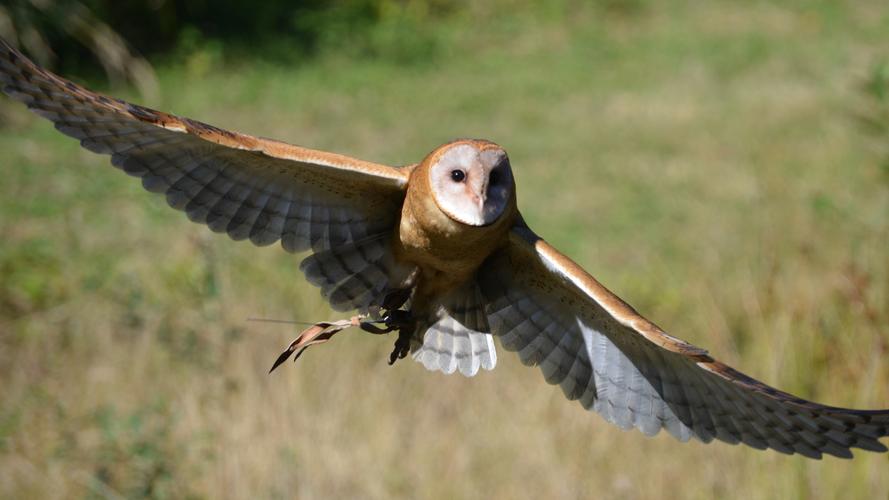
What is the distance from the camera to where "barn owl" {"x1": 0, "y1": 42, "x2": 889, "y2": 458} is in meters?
2.48

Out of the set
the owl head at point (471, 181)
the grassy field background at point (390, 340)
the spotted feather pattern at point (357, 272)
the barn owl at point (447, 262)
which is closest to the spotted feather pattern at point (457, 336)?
the barn owl at point (447, 262)

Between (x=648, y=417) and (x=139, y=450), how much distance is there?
1910 millimetres

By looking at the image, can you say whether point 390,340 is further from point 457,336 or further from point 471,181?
point 471,181

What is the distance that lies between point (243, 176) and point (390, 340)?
8.67 feet

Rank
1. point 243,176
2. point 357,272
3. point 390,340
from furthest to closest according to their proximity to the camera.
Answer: point 390,340
point 357,272
point 243,176

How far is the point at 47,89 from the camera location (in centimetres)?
244

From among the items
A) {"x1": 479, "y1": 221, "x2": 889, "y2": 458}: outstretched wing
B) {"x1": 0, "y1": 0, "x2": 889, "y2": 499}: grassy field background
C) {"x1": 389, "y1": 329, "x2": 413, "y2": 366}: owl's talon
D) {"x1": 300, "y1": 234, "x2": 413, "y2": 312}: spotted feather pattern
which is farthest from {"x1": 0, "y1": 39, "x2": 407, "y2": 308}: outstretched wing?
{"x1": 0, "y1": 0, "x2": 889, "y2": 499}: grassy field background

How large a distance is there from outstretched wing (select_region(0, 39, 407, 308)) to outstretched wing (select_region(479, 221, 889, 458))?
1.13 feet

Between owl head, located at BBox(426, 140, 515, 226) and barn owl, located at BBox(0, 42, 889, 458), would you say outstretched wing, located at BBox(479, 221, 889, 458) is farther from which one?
owl head, located at BBox(426, 140, 515, 226)

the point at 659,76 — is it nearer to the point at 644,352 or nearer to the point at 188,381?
the point at 188,381

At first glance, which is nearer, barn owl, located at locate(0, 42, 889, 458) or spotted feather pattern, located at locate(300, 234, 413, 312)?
barn owl, located at locate(0, 42, 889, 458)

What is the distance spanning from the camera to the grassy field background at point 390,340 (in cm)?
417

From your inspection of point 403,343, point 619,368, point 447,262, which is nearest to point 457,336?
point 403,343

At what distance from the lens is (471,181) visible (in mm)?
2527
